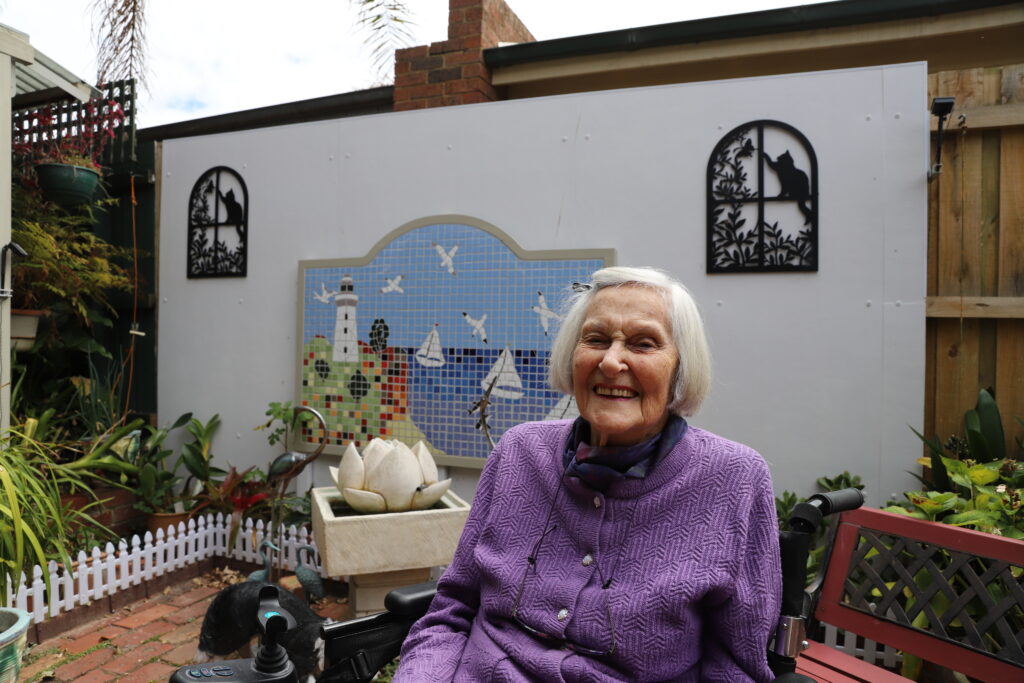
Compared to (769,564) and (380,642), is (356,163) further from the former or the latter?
(769,564)

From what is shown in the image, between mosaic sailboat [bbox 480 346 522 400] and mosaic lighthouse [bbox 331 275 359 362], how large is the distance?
2.57 feet

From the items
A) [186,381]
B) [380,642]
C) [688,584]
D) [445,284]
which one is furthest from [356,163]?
[688,584]

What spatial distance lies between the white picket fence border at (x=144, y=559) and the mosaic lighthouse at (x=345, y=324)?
892mm

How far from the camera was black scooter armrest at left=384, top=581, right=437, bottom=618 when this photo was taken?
1449 mm

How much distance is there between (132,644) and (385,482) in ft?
4.12

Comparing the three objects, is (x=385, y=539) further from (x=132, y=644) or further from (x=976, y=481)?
(x=976, y=481)

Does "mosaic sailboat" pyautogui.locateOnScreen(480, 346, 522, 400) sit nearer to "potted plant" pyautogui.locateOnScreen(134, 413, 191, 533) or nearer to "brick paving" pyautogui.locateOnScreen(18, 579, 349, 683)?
"brick paving" pyautogui.locateOnScreen(18, 579, 349, 683)

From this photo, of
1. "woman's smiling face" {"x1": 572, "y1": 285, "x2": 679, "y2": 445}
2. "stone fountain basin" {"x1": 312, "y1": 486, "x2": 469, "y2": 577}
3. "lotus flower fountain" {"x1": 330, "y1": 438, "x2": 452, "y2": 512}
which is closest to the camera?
"woman's smiling face" {"x1": 572, "y1": 285, "x2": 679, "y2": 445}

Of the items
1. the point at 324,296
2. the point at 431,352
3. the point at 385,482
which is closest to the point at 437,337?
the point at 431,352

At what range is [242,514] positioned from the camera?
341cm

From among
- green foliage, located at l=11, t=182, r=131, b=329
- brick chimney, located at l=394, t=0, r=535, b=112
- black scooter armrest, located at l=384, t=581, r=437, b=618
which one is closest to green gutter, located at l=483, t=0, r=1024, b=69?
brick chimney, located at l=394, t=0, r=535, b=112

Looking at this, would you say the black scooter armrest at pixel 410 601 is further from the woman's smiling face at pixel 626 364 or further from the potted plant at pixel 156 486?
the potted plant at pixel 156 486

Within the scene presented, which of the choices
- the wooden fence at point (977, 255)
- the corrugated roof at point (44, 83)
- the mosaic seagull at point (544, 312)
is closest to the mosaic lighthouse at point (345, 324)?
the mosaic seagull at point (544, 312)

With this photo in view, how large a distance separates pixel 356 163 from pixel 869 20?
273cm
